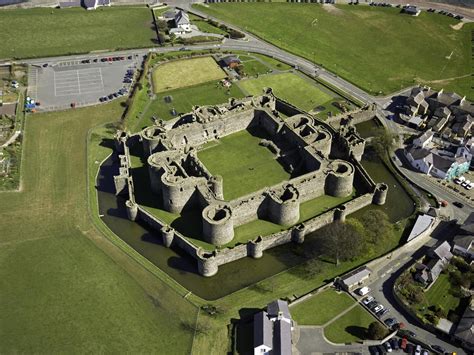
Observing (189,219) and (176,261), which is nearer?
(176,261)

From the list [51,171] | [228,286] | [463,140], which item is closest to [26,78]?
[51,171]

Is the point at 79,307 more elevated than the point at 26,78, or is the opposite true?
the point at 26,78

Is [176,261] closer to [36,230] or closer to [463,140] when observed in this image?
[36,230]

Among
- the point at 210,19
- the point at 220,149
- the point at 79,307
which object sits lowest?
the point at 79,307

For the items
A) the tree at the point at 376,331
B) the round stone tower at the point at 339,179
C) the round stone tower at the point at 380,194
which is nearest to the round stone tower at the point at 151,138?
the round stone tower at the point at 339,179

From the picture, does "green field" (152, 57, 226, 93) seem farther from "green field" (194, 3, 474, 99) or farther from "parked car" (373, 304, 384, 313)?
"parked car" (373, 304, 384, 313)

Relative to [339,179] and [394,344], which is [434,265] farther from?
[339,179]
